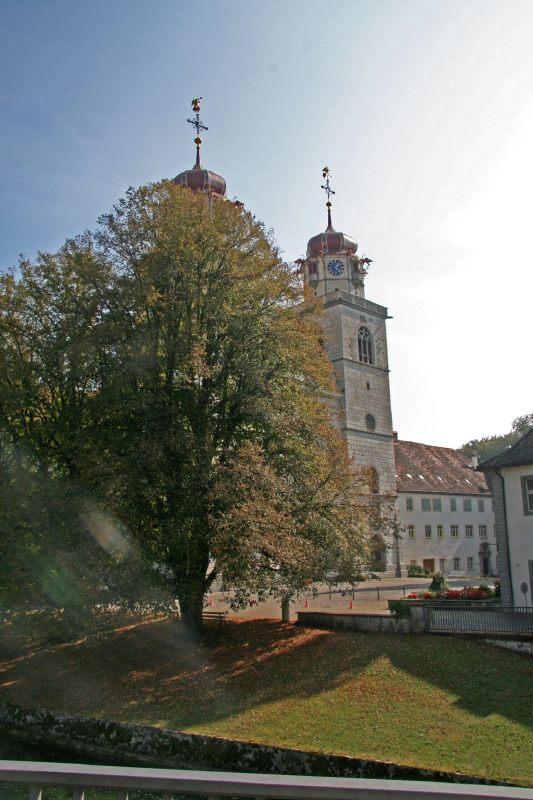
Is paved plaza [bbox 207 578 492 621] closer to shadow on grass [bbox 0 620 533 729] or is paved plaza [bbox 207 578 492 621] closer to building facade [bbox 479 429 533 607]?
shadow on grass [bbox 0 620 533 729]

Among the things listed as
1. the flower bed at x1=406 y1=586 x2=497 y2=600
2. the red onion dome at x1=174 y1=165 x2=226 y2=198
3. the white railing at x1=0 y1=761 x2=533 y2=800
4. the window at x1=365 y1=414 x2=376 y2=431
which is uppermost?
the red onion dome at x1=174 y1=165 x2=226 y2=198

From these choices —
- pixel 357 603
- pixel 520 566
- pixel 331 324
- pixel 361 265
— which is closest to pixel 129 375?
pixel 520 566

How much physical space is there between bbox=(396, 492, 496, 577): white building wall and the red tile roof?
72 cm

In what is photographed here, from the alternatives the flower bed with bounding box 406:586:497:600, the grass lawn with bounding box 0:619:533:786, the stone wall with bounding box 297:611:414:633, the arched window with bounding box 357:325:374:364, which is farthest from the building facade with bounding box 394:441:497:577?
the grass lawn with bounding box 0:619:533:786

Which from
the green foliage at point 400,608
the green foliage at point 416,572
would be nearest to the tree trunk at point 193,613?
the green foliage at point 400,608

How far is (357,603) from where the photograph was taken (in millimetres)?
30875

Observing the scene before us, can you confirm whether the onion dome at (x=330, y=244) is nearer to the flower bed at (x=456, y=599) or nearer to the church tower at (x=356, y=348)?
the church tower at (x=356, y=348)

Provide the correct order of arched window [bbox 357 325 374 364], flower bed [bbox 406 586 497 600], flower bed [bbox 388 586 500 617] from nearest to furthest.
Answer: flower bed [bbox 388 586 500 617], flower bed [bbox 406 586 497 600], arched window [bbox 357 325 374 364]

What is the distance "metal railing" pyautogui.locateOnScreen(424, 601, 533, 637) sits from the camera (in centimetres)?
1888

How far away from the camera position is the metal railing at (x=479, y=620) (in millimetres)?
18875

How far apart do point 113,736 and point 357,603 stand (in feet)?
57.2

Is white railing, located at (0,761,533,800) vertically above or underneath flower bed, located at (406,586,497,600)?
above

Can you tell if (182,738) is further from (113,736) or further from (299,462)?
(299,462)

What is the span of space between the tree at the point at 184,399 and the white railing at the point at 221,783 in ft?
45.1
